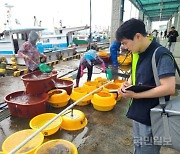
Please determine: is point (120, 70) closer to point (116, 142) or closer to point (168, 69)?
point (116, 142)

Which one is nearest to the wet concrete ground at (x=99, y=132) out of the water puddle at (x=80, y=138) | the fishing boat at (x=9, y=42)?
the water puddle at (x=80, y=138)

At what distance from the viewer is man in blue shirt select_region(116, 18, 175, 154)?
1.25 meters

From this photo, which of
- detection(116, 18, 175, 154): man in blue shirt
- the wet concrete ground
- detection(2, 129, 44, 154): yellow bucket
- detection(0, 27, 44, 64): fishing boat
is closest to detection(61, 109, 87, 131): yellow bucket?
the wet concrete ground

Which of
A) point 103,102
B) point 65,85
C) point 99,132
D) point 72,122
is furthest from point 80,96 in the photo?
point 99,132

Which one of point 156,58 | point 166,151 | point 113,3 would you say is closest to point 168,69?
point 156,58

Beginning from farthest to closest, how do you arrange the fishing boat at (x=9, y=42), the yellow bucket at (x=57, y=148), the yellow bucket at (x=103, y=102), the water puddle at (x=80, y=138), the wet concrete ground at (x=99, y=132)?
the fishing boat at (x=9, y=42) < the yellow bucket at (x=103, y=102) < the water puddle at (x=80, y=138) < the wet concrete ground at (x=99, y=132) < the yellow bucket at (x=57, y=148)

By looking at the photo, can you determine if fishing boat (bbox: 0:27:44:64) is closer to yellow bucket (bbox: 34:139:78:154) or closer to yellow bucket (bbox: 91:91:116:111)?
yellow bucket (bbox: 91:91:116:111)

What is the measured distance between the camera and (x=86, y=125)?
3.18m

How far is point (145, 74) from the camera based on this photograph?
1.39m

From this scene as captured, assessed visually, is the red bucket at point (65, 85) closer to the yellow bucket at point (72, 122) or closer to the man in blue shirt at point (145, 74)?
the yellow bucket at point (72, 122)

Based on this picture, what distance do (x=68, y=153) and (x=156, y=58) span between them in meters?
1.60

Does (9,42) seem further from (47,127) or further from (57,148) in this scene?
(57,148)

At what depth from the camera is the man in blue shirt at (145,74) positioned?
1.25m

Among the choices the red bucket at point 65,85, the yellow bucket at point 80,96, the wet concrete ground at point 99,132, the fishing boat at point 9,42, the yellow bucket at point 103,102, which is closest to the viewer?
the wet concrete ground at point 99,132
